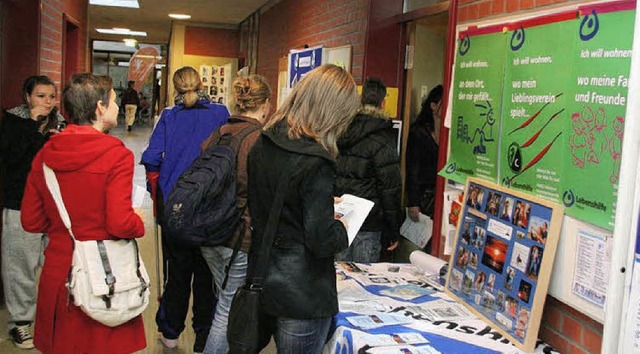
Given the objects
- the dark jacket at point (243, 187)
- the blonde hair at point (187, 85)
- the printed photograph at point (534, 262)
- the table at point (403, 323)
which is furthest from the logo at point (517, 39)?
the blonde hair at point (187, 85)

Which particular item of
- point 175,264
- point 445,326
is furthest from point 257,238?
point 175,264

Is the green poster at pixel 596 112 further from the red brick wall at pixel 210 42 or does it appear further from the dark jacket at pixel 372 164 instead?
the red brick wall at pixel 210 42

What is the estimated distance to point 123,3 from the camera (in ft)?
31.7

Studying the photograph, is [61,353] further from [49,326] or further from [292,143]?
[292,143]

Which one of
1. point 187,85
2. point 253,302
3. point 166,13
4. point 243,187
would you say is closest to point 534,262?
point 253,302

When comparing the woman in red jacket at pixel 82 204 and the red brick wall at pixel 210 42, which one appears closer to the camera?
the woman in red jacket at pixel 82 204

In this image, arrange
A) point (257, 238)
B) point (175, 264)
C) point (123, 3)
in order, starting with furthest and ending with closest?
point (123, 3), point (175, 264), point (257, 238)

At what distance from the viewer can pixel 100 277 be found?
237 centimetres

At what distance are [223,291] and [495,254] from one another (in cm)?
123

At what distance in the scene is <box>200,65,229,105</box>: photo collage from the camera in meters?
11.4

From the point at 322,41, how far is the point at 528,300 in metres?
3.86

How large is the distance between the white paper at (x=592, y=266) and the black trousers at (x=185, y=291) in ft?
7.18

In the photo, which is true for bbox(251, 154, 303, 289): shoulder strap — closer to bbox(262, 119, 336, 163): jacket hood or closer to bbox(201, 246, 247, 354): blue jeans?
bbox(262, 119, 336, 163): jacket hood

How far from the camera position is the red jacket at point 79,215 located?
2.35 metres
